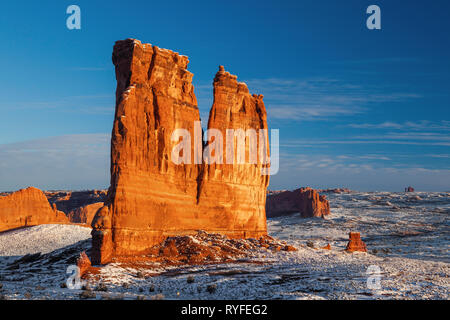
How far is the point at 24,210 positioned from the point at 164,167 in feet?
116

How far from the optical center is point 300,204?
97938mm

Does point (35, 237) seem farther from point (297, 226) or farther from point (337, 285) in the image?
point (297, 226)

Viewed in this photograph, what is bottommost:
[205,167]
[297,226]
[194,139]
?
[297,226]

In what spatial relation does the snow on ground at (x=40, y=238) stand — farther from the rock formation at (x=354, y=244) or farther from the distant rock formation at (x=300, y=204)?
the distant rock formation at (x=300, y=204)

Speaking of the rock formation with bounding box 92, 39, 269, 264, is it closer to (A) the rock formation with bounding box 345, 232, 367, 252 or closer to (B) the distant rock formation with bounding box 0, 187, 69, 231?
(A) the rock formation with bounding box 345, 232, 367, 252

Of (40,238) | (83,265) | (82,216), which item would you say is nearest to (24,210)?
(40,238)

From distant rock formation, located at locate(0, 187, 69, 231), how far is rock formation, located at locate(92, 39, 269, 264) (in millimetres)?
33536

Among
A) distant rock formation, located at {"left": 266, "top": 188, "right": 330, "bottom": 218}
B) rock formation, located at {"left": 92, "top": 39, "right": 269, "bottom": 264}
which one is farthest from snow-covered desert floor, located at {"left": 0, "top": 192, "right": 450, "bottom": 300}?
distant rock formation, located at {"left": 266, "top": 188, "right": 330, "bottom": 218}

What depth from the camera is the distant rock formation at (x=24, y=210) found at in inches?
2391

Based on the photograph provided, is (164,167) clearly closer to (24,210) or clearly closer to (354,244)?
(354,244)

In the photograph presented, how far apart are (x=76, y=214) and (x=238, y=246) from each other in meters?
50.4

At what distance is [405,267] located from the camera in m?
33.2

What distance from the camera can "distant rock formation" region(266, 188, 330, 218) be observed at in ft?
313

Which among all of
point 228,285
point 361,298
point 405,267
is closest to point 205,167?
point 228,285
